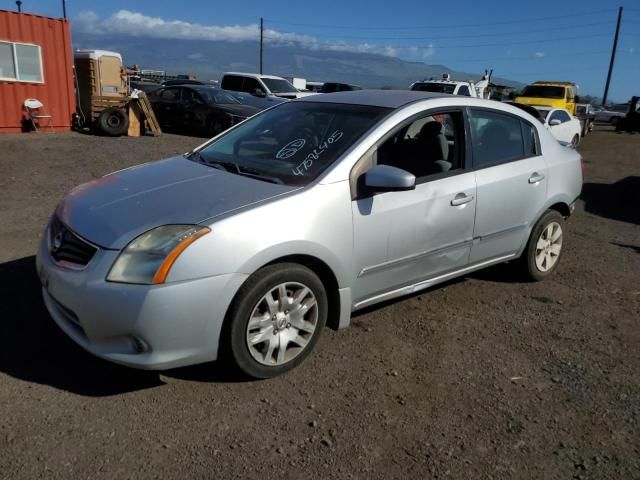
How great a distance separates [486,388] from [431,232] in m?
1.07

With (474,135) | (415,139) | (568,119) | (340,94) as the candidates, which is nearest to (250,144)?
(340,94)

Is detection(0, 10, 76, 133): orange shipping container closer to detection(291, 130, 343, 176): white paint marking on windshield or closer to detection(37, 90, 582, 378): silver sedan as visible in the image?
detection(37, 90, 582, 378): silver sedan

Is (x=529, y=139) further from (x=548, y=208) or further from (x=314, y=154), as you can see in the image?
(x=314, y=154)

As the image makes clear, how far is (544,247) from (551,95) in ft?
57.3

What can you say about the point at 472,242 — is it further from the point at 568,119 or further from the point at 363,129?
the point at 568,119

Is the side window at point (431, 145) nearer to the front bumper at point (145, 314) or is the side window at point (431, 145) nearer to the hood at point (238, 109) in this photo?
the front bumper at point (145, 314)

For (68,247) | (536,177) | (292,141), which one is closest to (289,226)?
(292,141)

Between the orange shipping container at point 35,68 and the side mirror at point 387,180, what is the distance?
41.8 ft

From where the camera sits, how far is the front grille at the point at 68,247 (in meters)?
2.79

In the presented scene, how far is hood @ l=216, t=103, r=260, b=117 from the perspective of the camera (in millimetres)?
14391

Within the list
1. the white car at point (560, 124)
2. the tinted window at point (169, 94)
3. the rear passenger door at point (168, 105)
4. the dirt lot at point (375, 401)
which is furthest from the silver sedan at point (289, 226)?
the tinted window at point (169, 94)

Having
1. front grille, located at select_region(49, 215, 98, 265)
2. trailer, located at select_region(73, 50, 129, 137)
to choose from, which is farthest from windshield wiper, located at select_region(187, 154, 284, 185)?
trailer, located at select_region(73, 50, 129, 137)

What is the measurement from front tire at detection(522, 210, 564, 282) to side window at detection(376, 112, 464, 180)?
1204mm

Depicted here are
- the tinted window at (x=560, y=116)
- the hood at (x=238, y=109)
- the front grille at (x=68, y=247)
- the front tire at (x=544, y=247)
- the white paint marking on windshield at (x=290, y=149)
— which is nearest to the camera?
the front grille at (x=68, y=247)
